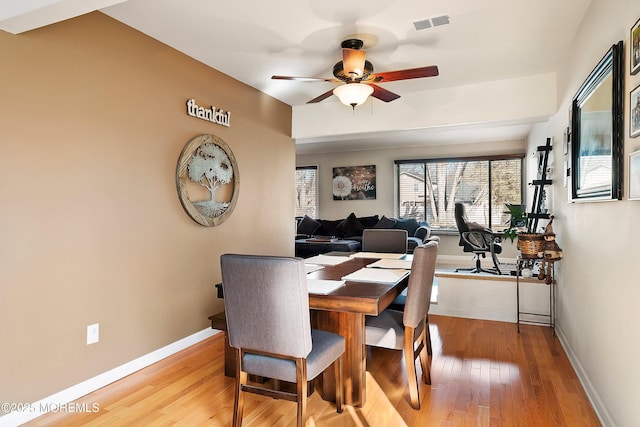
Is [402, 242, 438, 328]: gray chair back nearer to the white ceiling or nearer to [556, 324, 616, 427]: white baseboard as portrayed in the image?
[556, 324, 616, 427]: white baseboard

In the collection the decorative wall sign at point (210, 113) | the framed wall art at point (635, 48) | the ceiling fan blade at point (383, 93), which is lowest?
the framed wall art at point (635, 48)

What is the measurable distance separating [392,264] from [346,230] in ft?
14.8

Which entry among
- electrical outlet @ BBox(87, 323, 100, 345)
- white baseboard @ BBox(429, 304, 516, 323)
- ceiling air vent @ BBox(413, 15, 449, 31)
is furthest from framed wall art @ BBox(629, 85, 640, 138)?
electrical outlet @ BBox(87, 323, 100, 345)

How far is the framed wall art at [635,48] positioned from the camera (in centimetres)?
162

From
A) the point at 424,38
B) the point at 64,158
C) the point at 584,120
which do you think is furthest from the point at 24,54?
the point at 584,120

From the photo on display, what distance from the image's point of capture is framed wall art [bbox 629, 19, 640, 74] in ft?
5.32

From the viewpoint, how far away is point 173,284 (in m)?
3.21

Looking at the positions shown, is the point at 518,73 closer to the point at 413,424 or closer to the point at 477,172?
the point at 413,424

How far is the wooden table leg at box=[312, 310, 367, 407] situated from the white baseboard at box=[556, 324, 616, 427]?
1.29m

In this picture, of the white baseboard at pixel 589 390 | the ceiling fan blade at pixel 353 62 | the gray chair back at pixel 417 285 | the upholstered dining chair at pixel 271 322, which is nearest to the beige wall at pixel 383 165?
the white baseboard at pixel 589 390

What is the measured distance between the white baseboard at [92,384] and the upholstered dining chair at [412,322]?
1.75 meters

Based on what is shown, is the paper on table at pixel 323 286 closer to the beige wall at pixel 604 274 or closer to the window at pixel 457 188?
the beige wall at pixel 604 274

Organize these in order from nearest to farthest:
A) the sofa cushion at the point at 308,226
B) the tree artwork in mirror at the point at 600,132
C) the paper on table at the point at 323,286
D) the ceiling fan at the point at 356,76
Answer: the tree artwork in mirror at the point at 600,132
the paper on table at the point at 323,286
the ceiling fan at the point at 356,76
the sofa cushion at the point at 308,226

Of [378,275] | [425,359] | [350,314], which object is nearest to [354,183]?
[378,275]
